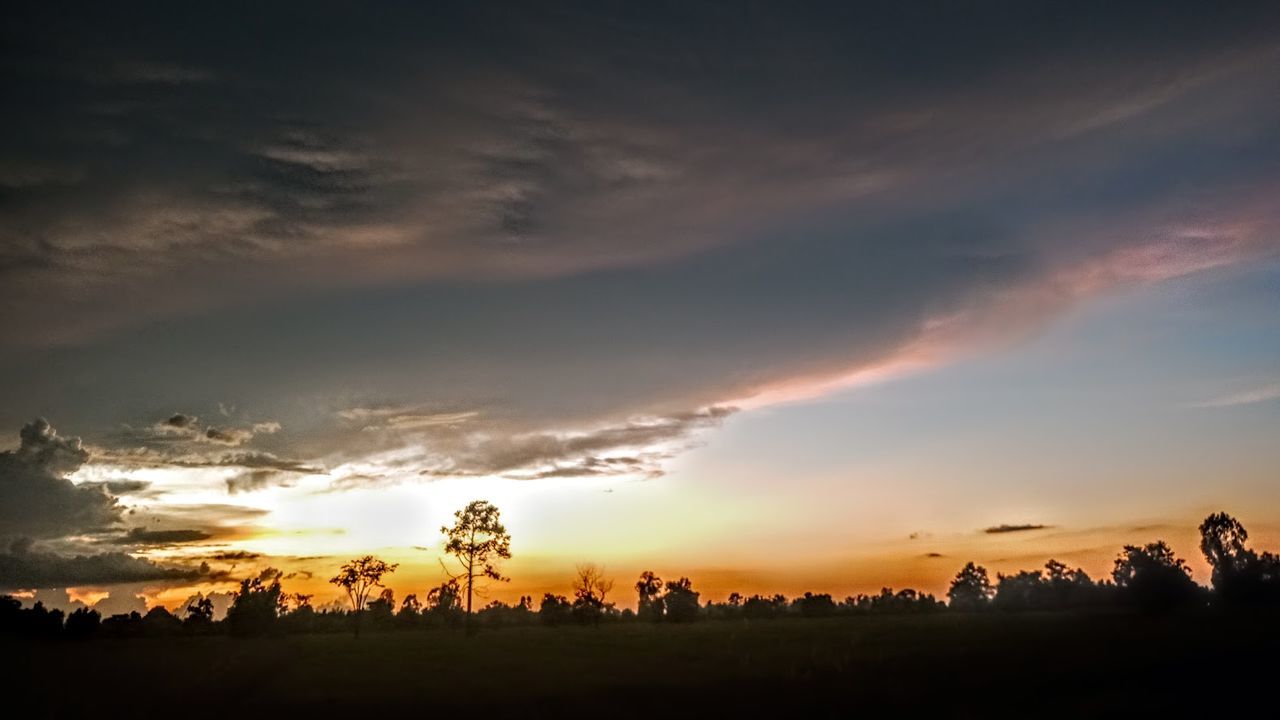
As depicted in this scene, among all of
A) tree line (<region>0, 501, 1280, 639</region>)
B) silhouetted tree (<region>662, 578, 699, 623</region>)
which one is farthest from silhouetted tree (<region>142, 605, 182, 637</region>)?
silhouetted tree (<region>662, 578, 699, 623</region>)

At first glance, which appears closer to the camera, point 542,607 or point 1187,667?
point 1187,667

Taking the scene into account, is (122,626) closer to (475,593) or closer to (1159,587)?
(475,593)

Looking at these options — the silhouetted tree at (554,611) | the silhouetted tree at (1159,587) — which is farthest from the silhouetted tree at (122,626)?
the silhouetted tree at (1159,587)

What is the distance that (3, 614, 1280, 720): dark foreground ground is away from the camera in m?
33.2

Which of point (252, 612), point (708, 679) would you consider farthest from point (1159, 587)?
point (252, 612)

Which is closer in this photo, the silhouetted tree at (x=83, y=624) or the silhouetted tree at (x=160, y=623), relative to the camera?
the silhouetted tree at (x=83, y=624)

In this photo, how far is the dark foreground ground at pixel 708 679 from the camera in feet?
109

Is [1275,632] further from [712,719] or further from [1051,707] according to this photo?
[712,719]

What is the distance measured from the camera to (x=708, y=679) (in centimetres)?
4272

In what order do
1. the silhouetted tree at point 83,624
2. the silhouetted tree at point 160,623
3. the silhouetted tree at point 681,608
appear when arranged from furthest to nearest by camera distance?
the silhouetted tree at point 681,608 < the silhouetted tree at point 160,623 < the silhouetted tree at point 83,624

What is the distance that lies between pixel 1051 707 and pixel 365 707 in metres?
32.2

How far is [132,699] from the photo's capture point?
38469mm

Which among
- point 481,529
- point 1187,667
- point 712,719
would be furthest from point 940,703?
point 481,529

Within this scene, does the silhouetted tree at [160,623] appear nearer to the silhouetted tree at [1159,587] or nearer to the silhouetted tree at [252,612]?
the silhouetted tree at [252,612]
